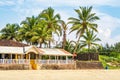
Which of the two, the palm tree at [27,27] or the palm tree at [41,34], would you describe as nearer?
the palm tree at [41,34]

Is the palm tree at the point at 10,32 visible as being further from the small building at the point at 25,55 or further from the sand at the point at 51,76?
the sand at the point at 51,76

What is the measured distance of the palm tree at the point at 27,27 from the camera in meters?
56.5

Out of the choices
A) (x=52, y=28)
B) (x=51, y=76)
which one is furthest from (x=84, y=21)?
(x=51, y=76)

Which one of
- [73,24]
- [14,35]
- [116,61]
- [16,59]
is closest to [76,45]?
[73,24]

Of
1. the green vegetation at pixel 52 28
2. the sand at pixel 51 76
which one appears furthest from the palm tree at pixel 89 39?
the sand at pixel 51 76

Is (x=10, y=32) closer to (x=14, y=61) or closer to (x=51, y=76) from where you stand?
(x=14, y=61)

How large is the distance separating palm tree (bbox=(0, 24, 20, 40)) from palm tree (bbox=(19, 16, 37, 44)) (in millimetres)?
5987

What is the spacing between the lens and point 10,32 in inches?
2507

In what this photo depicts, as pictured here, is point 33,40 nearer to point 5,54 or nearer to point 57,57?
point 57,57

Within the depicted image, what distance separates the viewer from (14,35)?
63.8 m

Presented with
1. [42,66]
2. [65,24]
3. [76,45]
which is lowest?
[42,66]

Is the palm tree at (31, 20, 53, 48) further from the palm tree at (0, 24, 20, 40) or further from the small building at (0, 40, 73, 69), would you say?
the palm tree at (0, 24, 20, 40)

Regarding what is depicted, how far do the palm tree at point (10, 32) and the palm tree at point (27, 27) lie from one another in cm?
599

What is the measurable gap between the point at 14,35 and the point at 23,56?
18.4 meters
